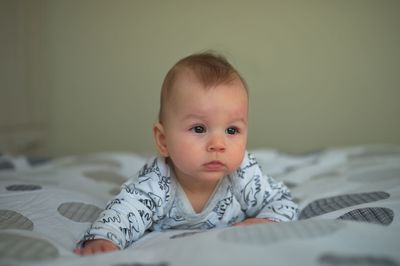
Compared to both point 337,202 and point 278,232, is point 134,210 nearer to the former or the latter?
point 278,232

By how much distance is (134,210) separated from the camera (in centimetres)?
87

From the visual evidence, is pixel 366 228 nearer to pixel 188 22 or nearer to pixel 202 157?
pixel 202 157

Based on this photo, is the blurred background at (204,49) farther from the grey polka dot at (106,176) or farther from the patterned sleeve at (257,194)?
the patterned sleeve at (257,194)

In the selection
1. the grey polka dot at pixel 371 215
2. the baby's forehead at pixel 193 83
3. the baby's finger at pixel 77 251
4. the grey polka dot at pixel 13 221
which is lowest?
the baby's finger at pixel 77 251

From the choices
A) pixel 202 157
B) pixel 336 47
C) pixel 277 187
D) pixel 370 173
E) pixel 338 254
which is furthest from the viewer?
pixel 336 47

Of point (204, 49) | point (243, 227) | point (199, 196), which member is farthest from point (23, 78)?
point (243, 227)

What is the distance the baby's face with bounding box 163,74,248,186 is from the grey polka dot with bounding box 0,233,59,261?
0.32m

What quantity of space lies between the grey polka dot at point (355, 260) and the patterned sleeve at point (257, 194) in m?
0.41

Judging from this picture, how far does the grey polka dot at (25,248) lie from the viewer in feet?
1.96

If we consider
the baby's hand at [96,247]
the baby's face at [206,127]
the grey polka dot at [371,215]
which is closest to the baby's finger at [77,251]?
the baby's hand at [96,247]

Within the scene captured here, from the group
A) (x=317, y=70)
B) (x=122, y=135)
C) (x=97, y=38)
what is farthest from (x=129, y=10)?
(x=317, y=70)

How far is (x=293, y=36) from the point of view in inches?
80.7

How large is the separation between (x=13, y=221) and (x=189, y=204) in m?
0.35

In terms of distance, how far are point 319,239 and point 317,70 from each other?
1594 millimetres
